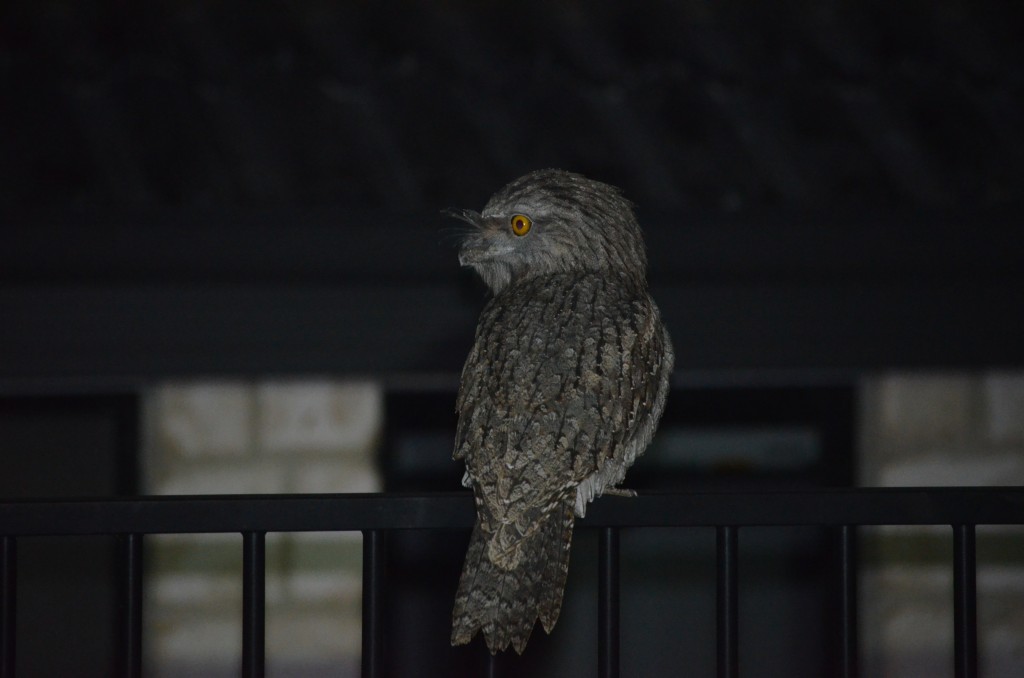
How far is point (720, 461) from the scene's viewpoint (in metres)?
5.39

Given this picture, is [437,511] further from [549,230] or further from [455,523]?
[549,230]

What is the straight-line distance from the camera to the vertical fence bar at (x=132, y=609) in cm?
153

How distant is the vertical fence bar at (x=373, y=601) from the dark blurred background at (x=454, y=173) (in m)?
2.21

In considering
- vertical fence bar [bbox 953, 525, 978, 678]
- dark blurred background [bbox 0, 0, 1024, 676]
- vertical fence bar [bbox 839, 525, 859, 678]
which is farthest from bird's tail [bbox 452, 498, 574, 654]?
dark blurred background [bbox 0, 0, 1024, 676]

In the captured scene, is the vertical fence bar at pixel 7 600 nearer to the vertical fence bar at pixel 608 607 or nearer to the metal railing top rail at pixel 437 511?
the metal railing top rail at pixel 437 511

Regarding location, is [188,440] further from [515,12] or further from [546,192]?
[546,192]

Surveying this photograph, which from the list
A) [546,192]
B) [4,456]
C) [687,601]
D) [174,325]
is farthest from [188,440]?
[546,192]

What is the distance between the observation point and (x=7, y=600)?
4.99ft

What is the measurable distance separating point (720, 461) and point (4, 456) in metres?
3.67

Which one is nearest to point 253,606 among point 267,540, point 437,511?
point 437,511

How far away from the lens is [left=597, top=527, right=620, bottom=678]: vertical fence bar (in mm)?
1595

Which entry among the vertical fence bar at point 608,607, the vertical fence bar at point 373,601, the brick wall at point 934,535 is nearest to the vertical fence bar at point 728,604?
the vertical fence bar at point 608,607

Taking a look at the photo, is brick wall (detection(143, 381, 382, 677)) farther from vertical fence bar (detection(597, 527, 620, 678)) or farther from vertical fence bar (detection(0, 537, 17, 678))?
vertical fence bar (detection(597, 527, 620, 678))

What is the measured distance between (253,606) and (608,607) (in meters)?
0.56
